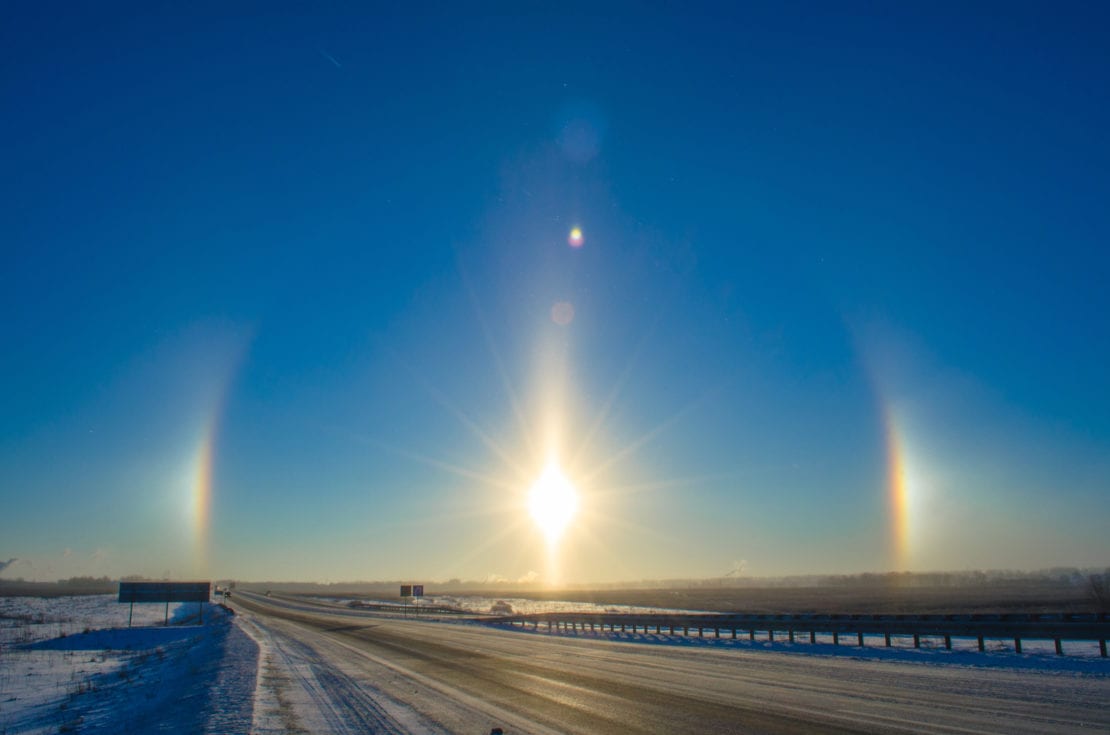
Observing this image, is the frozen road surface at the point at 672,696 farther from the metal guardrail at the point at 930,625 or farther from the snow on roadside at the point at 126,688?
the metal guardrail at the point at 930,625

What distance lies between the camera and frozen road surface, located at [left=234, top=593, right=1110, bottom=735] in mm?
11289

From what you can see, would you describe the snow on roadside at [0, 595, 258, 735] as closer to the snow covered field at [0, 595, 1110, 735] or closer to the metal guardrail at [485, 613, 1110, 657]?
the snow covered field at [0, 595, 1110, 735]

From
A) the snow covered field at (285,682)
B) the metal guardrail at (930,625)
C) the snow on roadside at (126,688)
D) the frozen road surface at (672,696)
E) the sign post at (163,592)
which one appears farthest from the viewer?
the sign post at (163,592)

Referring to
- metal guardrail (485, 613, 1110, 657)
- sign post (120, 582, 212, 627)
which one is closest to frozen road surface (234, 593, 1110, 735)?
metal guardrail (485, 613, 1110, 657)

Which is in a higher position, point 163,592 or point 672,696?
point 672,696

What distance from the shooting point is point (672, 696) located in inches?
574

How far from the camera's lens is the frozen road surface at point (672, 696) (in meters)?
11.3

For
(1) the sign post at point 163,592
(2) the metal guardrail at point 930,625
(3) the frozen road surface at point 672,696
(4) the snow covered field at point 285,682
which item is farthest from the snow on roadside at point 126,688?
(2) the metal guardrail at point 930,625

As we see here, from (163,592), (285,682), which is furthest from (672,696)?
(163,592)

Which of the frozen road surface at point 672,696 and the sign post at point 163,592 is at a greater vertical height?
the frozen road surface at point 672,696

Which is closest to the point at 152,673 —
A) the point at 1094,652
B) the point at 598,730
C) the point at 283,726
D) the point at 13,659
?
the point at 13,659

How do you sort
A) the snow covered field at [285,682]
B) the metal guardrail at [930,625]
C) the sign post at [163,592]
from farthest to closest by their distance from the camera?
the sign post at [163,592] < the metal guardrail at [930,625] < the snow covered field at [285,682]

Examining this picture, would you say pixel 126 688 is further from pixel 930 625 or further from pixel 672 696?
pixel 930 625

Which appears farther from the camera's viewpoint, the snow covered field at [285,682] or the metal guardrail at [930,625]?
the metal guardrail at [930,625]
